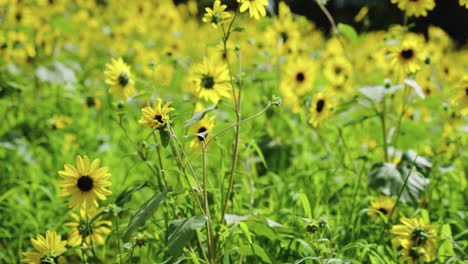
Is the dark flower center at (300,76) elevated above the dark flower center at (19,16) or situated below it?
below

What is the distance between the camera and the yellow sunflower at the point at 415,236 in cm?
155

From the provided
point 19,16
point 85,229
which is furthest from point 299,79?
point 19,16

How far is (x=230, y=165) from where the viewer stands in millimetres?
2092

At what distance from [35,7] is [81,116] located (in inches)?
41.6

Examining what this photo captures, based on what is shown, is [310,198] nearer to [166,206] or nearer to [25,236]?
[166,206]

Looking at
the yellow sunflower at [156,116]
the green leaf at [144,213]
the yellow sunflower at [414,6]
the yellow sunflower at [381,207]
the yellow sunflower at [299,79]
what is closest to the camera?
the yellow sunflower at [156,116]

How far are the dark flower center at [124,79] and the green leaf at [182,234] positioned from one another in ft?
2.01

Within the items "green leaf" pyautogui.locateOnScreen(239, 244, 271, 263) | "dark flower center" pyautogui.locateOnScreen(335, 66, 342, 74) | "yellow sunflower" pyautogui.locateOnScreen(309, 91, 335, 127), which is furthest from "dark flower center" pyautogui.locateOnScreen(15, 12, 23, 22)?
"green leaf" pyautogui.locateOnScreen(239, 244, 271, 263)

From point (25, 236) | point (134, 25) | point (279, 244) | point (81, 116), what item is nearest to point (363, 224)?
point (279, 244)

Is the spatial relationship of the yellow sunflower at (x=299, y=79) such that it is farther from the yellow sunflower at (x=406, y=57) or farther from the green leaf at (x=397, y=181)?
the green leaf at (x=397, y=181)

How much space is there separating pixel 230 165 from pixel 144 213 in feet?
2.17

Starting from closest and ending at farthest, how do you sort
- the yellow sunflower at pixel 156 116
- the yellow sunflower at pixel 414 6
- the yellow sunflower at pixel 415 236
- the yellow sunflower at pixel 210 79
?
the yellow sunflower at pixel 156 116 → the yellow sunflower at pixel 415 236 → the yellow sunflower at pixel 210 79 → the yellow sunflower at pixel 414 6

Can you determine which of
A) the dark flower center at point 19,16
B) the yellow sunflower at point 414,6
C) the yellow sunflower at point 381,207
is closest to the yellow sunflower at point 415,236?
→ the yellow sunflower at point 381,207

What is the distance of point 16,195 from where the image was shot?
7.14 ft
